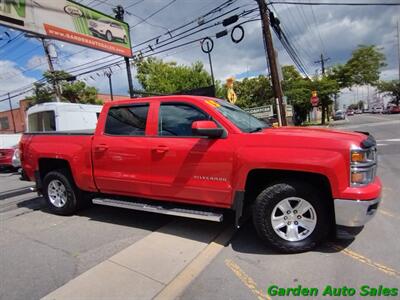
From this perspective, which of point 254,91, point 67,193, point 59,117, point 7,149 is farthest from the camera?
point 254,91

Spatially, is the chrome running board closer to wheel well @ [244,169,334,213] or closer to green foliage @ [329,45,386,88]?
wheel well @ [244,169,334,213]

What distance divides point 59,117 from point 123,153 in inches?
283

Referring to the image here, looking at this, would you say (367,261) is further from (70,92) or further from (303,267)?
(70,92)

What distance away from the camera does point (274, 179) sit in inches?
174

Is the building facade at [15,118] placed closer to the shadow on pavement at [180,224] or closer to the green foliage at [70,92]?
the green foliage at [70,92]

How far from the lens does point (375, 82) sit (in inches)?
1724

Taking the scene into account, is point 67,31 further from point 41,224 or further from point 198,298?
point 198,298

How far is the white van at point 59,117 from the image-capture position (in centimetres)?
1153

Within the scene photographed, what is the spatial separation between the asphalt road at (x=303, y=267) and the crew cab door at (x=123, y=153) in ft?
5.53

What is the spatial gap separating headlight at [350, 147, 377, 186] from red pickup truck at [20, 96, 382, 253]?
1cm

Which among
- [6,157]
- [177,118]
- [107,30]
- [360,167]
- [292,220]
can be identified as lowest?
[292,220]

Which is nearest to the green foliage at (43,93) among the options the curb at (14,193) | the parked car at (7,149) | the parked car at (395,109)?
the parked car at (7,149)

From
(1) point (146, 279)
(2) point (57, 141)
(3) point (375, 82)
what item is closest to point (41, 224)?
(2) point (57, 141)

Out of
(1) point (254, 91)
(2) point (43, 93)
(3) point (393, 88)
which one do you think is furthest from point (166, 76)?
(3) point (393, 88)
